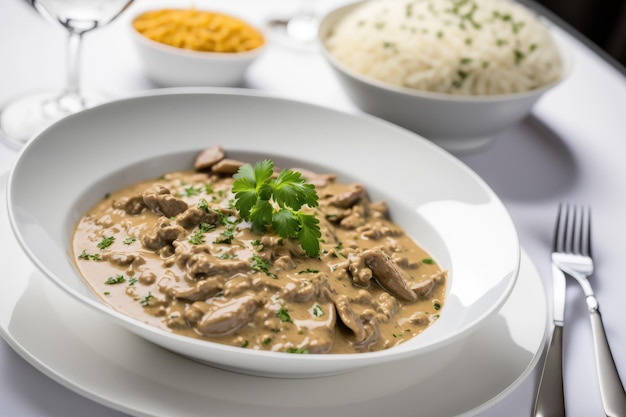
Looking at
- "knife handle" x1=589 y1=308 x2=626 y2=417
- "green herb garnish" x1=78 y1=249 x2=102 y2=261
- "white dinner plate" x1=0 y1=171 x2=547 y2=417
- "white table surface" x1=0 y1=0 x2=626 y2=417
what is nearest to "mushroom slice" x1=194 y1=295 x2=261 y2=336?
"white dinner plate" x1=0 y1=171 x2=547 y2=417

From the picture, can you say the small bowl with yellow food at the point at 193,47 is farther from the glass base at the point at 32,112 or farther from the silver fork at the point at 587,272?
the silver fork at the point at 587,272

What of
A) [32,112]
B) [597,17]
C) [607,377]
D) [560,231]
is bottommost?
[597,17]

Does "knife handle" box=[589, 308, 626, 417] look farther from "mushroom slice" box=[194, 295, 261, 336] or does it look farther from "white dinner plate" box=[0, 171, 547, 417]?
"mushroom slice" box=[194, 295, 261, 336]

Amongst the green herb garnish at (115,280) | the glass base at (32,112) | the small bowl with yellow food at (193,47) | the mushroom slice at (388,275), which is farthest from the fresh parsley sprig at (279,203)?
the small bowl with yellow food at (193,47)

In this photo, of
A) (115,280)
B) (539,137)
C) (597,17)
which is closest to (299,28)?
(539,137)

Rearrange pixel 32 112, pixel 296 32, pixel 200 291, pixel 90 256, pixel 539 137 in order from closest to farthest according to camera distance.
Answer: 1. pixel 200 291
2. pixel 90 256
3. pixel 32 112
4. pixel 539 137
5. pixel 296 32

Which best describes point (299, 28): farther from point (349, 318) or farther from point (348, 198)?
point (349, 318)
